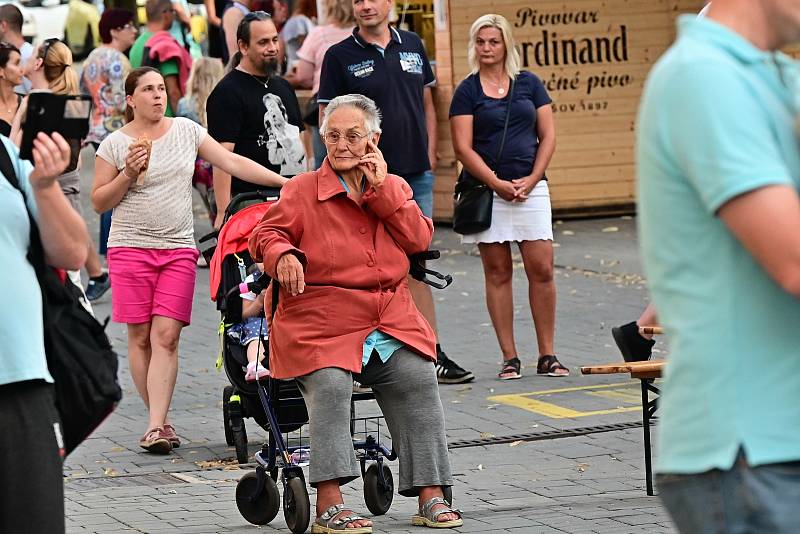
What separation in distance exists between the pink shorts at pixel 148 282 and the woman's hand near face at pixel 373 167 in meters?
1.94

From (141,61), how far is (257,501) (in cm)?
906

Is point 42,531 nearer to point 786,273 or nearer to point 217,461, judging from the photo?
point 786,273

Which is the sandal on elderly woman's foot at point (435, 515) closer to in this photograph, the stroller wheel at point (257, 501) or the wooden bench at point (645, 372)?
the stroller wheel at point (257, 501)

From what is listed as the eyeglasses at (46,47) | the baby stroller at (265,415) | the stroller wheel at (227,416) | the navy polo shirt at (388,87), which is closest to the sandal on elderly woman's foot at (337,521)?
the baby stroller at (265,415)

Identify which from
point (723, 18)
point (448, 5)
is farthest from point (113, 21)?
point (723, 18)

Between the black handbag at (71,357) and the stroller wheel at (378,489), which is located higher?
the black handbag at (71,357)

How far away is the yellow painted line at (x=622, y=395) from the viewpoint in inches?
339

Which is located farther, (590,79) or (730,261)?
(590,79)

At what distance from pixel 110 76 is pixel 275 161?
5574 mm

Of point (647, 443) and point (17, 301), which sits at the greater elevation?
point (17, 301)

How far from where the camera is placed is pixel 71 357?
152 inches

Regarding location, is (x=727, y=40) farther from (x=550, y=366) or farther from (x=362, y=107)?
(x=550, y=366)

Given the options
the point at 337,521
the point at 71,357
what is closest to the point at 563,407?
the point at 337,521

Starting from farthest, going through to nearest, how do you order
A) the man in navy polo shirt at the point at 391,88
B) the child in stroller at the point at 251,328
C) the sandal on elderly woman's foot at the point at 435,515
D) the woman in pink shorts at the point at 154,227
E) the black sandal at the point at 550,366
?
1. the black sandal at the point at 550,366
2. the man in navy polo shirt at the point at 391,88
3. the woman in pink shorts at the point at 154,227
4. the child in stroller at the point at 251,328
5. the sandal on elderly woman's foot at the point at 435,515
